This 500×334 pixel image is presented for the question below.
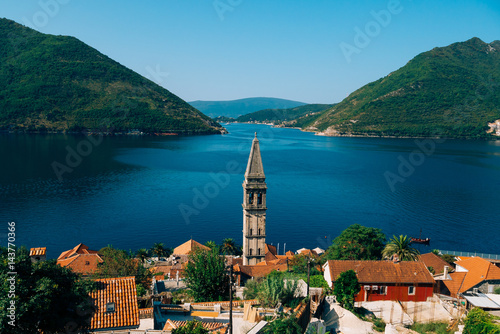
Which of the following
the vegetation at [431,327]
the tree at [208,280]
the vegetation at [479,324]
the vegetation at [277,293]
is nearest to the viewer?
the vegetation at [479,324]

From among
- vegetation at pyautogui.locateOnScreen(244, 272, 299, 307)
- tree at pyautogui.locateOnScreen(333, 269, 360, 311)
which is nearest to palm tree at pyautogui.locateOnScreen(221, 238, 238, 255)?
tree at pyautogui.locateOnScreen(333, 269, 360, 311)

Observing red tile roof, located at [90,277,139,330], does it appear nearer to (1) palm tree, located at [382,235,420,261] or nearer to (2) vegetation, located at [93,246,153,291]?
(2) vegetation, located at [93,246,153,291]

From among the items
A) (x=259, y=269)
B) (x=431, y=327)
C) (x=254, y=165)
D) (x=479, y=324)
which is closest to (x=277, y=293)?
(x=479, y=324)

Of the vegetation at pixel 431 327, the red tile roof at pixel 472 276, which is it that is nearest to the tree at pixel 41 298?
the vegetation at pixel 431 327

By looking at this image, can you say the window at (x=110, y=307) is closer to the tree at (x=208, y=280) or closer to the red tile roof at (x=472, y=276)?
the tree at (x=208, y=280)

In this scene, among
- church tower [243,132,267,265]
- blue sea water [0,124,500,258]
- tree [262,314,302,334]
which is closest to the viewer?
tree [262,314,302,334]

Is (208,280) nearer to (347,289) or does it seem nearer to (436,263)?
(347,289)

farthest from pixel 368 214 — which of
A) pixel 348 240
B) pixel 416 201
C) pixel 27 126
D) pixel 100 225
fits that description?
pixel 27 126
